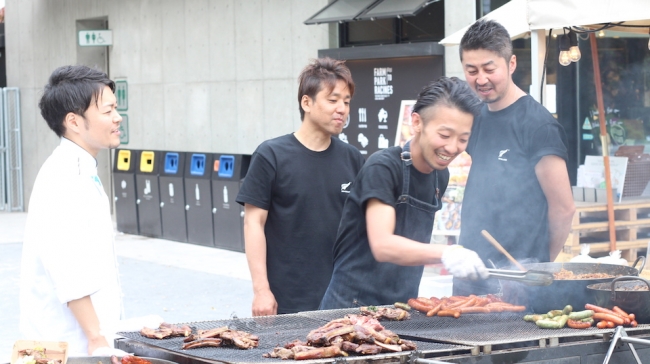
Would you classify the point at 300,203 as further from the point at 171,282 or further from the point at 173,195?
the point at 173,195

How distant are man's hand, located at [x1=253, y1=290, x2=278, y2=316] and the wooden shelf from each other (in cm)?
388

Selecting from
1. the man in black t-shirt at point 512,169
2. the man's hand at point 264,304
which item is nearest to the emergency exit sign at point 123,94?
the man's hand at point 264,304

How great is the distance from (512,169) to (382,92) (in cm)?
656

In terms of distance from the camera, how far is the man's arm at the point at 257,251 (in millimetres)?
4371

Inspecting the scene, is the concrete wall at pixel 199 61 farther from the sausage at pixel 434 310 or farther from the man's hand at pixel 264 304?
the sausage at pixel 434 310

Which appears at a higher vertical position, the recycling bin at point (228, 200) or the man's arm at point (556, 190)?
the man's arm at point (556, 190)

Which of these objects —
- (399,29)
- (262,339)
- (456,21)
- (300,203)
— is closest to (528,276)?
(262,339)

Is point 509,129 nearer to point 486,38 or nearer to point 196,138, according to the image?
point 486,38

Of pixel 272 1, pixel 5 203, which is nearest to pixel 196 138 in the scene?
pixel 272 1

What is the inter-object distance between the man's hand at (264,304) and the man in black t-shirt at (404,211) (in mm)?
415

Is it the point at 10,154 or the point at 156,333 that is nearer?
the point at 156,333

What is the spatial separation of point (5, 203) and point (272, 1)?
830 centimetres

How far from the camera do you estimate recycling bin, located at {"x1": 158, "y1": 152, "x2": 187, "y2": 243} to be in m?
13.0

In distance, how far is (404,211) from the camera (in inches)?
147
